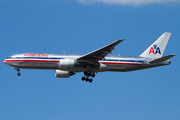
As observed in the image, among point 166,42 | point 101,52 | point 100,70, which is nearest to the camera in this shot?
point 101,52

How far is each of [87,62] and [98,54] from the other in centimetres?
191

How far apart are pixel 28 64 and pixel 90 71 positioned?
7783mm

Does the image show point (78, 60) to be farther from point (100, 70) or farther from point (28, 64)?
point (28, 64)

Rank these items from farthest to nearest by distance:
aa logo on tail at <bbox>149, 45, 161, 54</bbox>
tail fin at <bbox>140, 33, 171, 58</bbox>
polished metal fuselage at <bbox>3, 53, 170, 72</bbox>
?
aa logo on tail at <bbox>149, 45, 161, 54</bbox>
tail fin at <bbox>140, 33, 171, 58</bbox>
polished metal fuselage at <bbox>3, 53, 170, 72</bbox>

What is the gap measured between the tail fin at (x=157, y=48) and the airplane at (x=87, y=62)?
3.26 ft

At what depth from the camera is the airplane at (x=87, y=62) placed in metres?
38.1

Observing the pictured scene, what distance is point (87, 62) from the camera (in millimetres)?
38906

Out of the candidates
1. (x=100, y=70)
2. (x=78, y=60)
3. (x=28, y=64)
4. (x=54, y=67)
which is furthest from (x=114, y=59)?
(x=28, y=64)

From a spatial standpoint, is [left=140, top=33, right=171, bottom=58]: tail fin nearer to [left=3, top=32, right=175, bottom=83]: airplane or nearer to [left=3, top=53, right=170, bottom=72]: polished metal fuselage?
[left=3, top=32, right=175, bottom=83]: airplane

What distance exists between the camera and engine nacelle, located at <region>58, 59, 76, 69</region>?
3784cm

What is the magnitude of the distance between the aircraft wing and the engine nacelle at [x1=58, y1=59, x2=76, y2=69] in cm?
101

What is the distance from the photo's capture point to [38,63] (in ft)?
128

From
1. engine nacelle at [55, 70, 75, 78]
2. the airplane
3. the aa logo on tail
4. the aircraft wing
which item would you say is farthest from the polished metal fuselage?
engine nacelle at [55, 70, 75, 78]

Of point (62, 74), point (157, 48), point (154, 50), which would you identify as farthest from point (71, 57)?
point (157, 48)
